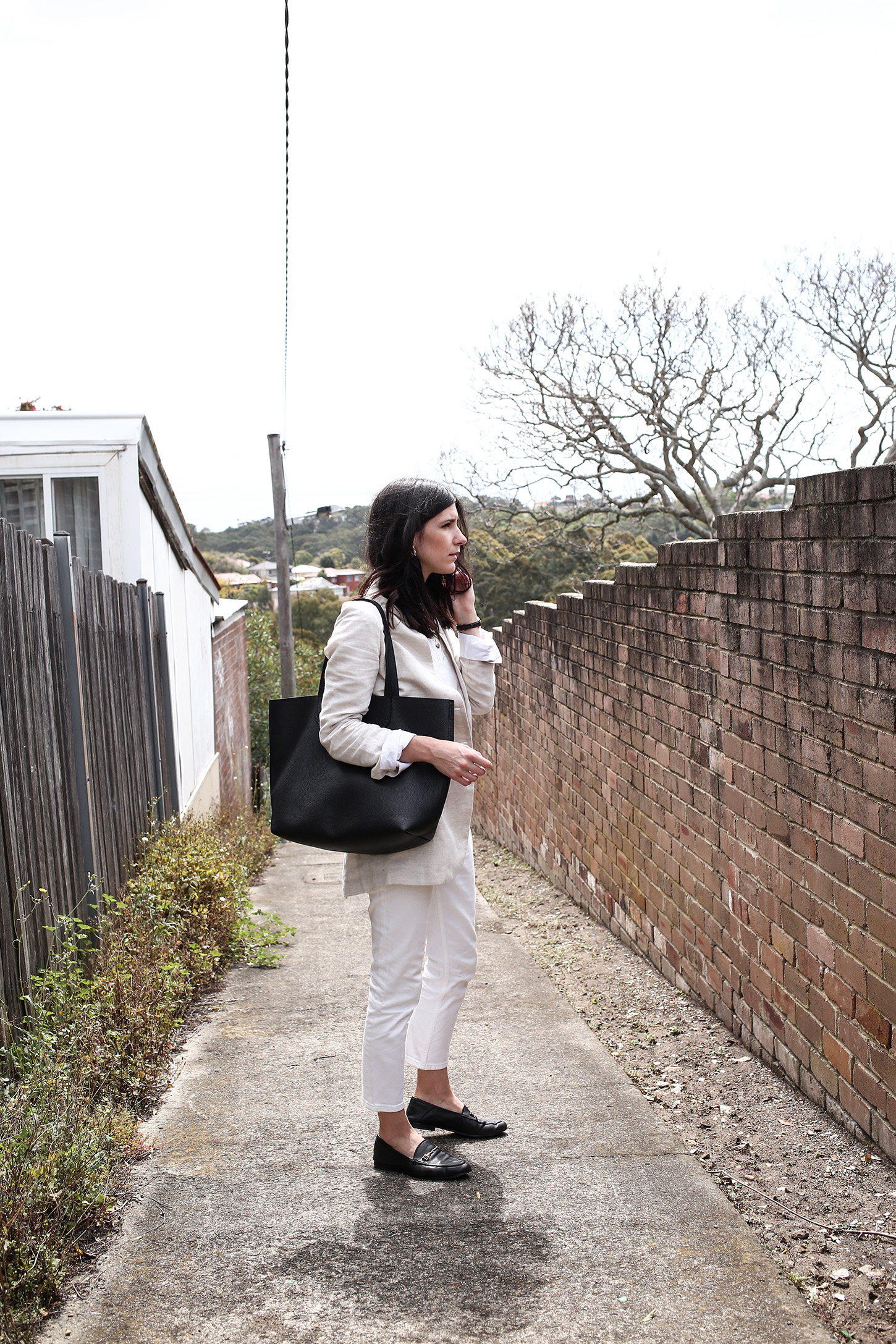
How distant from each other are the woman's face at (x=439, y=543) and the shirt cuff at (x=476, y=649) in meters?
0.23

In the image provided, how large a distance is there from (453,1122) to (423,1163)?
26 centimetres

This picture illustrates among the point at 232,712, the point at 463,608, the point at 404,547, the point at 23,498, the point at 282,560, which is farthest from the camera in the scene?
the point at 282,560

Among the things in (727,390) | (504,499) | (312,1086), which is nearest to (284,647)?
(504,499)

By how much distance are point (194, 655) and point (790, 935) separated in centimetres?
810

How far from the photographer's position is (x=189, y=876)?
5.06 metres

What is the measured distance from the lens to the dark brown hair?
285 centimetres

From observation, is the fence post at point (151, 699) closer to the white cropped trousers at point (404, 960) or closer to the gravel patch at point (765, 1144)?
the gravel patch at point (765, 1144)

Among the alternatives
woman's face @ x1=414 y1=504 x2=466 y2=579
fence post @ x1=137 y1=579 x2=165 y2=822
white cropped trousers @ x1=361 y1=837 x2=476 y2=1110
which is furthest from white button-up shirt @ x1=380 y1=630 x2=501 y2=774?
fence post @ x1=137 y1=579 x2=165 y2=822

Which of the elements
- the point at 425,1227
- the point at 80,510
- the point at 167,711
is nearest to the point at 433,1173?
the point at 425,1227

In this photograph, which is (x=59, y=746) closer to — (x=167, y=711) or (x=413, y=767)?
(x=413, y=767)

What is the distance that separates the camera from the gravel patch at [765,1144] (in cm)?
233

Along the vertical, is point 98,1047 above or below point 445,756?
below

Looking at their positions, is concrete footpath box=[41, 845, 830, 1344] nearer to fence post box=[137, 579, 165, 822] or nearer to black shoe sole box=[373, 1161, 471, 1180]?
black shoe sole box=[373, 1161, 471, 1180]

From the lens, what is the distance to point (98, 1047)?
3170 mm
